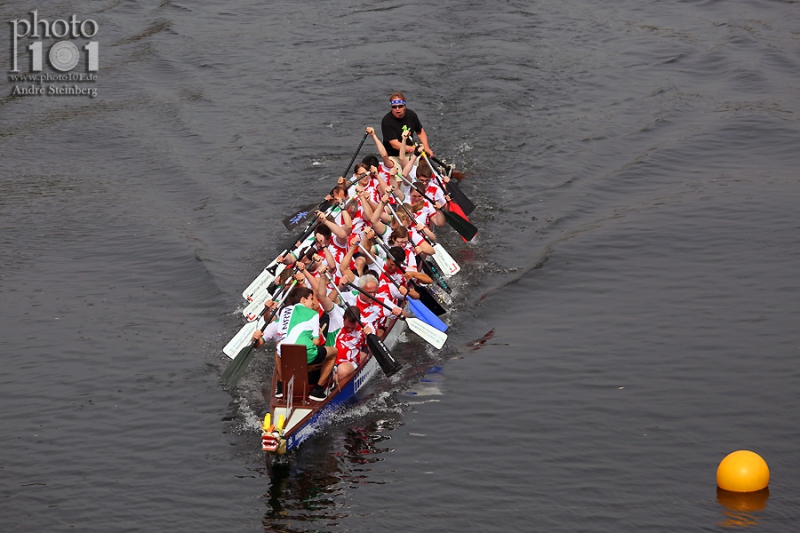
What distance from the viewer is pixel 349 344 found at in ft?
47.8

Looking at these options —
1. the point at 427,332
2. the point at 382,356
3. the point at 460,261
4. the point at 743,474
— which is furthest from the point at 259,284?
the point at 743,474

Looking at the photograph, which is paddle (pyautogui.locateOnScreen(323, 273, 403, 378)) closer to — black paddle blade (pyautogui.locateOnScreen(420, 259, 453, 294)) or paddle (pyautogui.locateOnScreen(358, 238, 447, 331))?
paddle (pyautogui.locateOnScreen(358, 238, 447, 331))

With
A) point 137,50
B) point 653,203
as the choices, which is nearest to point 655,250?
point 653,203

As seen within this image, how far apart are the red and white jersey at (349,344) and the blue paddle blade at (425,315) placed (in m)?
1.60

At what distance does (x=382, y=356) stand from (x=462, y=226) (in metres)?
6.09

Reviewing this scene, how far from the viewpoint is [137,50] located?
109 ft

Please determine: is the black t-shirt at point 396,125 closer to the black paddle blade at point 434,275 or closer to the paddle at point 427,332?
the black paddle blade at point 434,275

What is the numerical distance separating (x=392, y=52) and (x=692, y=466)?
21.4m

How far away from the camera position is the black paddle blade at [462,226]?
19.5 m

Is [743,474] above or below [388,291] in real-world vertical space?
below

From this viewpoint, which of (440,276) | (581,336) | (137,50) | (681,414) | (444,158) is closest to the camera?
(681,414)

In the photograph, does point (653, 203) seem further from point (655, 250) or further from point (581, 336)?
point (581, 336)

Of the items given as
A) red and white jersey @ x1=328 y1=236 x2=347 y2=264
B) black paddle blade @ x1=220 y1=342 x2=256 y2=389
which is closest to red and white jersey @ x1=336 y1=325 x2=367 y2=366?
black paddle blade @ x1=220 y1=342 x2=256 y2=389

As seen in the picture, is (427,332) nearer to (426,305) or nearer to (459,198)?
(426,305)
